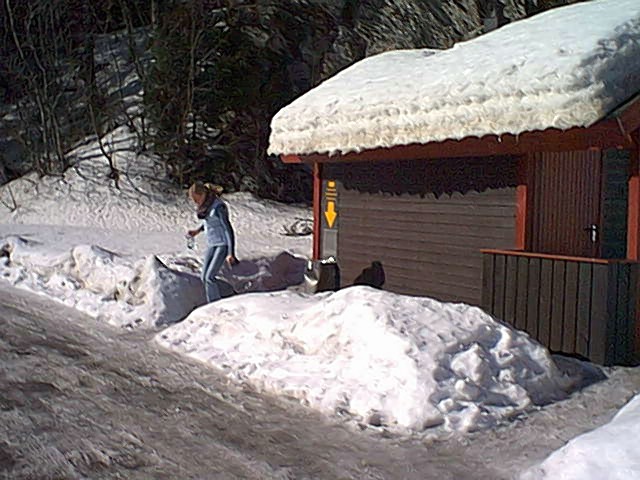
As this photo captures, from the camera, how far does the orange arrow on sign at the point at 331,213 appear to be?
11750 mm

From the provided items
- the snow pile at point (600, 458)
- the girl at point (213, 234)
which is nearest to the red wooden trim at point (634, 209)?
the snow pile at point (600, 458)

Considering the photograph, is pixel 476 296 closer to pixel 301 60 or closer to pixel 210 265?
pixel 210 265

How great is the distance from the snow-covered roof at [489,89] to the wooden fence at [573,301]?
1495 millimetres

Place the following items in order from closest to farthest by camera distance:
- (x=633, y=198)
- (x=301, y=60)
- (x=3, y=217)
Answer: (x=633, y=198) → (x=3, y=217) → (x=301, y=60)

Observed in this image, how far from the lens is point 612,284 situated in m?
7.61

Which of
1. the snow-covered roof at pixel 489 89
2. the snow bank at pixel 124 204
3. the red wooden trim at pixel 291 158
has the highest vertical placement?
the snow-covered roof at pixel 489 89

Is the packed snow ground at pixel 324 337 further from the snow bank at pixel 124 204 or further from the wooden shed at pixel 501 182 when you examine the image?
the snow bank at pixel 124 204

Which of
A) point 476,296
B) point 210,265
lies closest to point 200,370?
point 210,265

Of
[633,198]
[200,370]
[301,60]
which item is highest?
[301,60]

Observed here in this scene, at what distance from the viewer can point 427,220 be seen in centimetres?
1002

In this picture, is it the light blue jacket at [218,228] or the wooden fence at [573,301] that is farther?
the light blue jacket at [218,228]

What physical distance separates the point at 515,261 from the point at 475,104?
177 centimetres

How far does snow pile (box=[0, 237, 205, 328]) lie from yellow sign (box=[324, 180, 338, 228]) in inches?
94.4

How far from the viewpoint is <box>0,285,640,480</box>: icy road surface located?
194 inches
